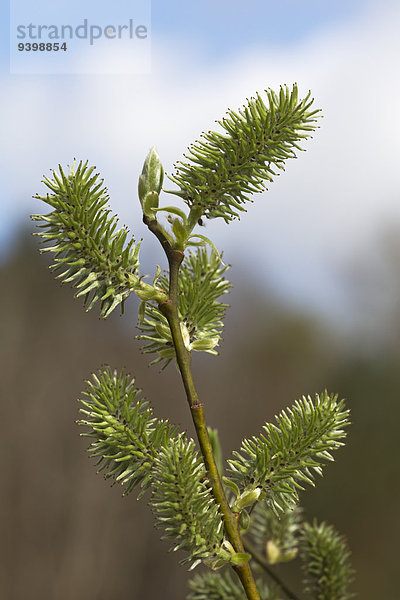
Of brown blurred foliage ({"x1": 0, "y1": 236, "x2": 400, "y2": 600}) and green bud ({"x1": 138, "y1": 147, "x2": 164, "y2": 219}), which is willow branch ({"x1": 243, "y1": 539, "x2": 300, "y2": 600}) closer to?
green bud ({"x1": 138, "y1": 147, "x2": 164, "y2": 219})

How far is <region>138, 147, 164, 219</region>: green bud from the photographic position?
35 centimetres

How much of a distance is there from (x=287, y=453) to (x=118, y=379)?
109 mm

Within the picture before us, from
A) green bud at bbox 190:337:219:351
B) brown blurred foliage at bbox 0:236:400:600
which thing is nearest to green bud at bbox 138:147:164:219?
green bud at bbox 190:337:219:351

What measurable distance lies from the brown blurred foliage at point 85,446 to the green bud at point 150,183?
3259 mm

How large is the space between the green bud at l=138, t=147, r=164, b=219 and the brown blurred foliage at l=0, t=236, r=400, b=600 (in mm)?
3259

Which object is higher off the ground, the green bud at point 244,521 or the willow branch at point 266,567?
A: the green bud at point 244,521

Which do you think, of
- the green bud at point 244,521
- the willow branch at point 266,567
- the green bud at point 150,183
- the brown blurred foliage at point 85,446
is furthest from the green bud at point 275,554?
the brown blurred foliage at point 85,446

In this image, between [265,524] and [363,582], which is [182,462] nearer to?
[265,524]

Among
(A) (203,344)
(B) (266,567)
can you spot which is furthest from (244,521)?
(B) (266,567)

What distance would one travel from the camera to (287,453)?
36cm

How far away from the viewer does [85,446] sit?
15.6ft

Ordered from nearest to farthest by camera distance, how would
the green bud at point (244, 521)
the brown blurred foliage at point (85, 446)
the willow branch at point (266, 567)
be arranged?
1. the green bud at point (244, 521)
2. the willow branch at point (266, 567)
3. the brown blurred foliage at point (85, 446)

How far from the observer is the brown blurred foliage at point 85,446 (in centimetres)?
452

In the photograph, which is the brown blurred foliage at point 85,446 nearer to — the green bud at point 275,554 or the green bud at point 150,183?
the green bud at point 275,554
